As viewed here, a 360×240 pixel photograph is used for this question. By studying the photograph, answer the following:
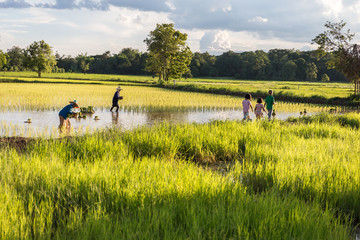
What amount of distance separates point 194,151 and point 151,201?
3985mm

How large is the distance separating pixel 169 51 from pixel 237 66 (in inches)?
2291

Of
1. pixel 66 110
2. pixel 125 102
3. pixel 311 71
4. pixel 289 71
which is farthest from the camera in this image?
pixel 289 71

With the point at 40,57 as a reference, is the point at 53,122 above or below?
below

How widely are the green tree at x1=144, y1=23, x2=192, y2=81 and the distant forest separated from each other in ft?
119

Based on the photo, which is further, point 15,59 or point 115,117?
point 15,59

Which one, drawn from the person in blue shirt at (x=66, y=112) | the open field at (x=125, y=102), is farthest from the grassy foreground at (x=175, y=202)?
the open field at (x=125, y=102)

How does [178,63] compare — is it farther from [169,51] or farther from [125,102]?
[125,102]

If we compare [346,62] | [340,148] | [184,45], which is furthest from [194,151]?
[184,45]

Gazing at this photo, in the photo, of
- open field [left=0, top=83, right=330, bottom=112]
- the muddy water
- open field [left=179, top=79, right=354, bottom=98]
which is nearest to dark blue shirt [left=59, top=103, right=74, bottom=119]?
the muddy water

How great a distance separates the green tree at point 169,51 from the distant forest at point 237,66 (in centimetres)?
3618

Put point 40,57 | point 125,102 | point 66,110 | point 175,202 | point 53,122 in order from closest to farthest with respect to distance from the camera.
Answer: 1. point 175,202
2. point 66,110
3. point 53,122
4. point 125,102
5. point 40,57

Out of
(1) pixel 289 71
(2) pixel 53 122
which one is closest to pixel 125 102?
(2) pixel 53 122

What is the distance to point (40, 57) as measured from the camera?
7431cm

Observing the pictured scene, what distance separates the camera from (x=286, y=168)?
5.31m
